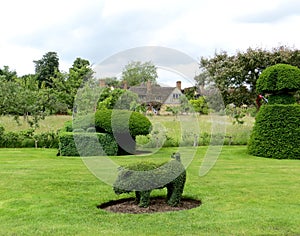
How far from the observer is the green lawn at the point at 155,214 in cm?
596

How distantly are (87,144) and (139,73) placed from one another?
6200 mm

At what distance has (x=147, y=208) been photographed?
720 centimetres

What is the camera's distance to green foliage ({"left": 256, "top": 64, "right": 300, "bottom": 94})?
599 inches

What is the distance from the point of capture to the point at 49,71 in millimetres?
52062

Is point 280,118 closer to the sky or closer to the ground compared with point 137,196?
closer to the sky

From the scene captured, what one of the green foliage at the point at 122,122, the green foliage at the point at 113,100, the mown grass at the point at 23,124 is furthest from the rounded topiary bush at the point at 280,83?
the mown grass at the point at 23,124

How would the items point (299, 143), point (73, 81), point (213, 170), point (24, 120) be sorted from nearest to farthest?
point (213, 170)
point (299, 143)
point (24, 120)
point (73, 81)

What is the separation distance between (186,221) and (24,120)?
59.9 ft

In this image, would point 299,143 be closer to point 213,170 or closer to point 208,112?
point 208,112

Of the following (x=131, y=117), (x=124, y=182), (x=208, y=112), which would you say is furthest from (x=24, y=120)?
(x=124, y=182)

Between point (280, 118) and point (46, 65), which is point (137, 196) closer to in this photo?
point (280, 118)

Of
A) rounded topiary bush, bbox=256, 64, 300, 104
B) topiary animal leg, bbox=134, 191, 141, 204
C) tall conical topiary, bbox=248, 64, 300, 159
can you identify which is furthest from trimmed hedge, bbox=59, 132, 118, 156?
topiary animal leg, bbox=134, 191, 141, 204

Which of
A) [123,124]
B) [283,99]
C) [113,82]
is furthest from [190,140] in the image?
[113,82]

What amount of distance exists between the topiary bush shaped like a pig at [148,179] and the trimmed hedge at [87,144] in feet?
25.5
